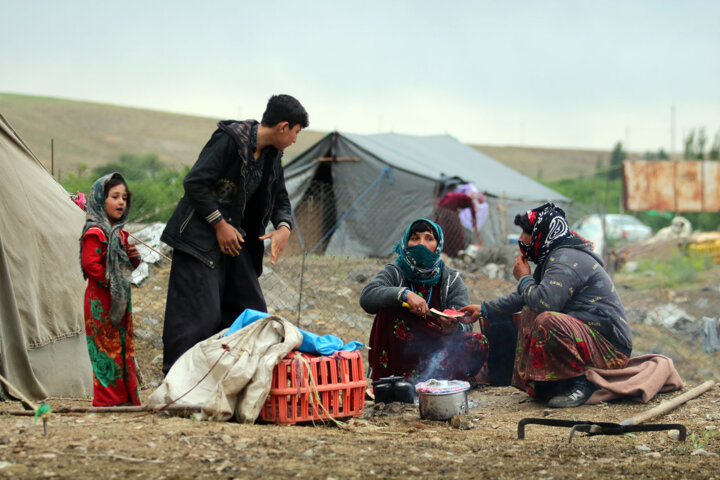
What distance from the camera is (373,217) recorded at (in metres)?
11.6

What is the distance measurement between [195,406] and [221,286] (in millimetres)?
707

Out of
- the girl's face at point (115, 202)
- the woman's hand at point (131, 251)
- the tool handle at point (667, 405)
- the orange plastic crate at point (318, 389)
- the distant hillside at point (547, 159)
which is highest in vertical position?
the distant hillside at point (547, 159)

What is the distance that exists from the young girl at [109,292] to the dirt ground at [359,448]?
1.32 feet

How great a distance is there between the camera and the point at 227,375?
123 inches

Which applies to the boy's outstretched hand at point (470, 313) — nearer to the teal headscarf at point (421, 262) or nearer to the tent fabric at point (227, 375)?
the teal headscarf at point (421, 262)

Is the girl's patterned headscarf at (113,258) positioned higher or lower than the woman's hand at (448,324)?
higher

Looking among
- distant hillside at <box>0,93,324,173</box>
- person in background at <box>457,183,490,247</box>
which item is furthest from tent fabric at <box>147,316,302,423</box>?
distant hillside at <box>0,93,324,173</box>

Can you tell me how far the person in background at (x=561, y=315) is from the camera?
3973mm

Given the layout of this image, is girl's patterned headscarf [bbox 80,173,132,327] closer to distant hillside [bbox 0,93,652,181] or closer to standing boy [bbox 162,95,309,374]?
standing boy [bbox 162,95,309,374]

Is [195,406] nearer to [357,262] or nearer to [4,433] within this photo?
[4,433]

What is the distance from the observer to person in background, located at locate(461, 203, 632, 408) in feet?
13.0

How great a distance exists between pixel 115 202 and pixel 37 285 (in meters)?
1.03

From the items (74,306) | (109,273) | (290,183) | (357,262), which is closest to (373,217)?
(290,183)

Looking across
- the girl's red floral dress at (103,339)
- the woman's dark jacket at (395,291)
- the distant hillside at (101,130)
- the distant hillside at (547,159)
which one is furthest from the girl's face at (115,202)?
the distant hillside at (547,159)
